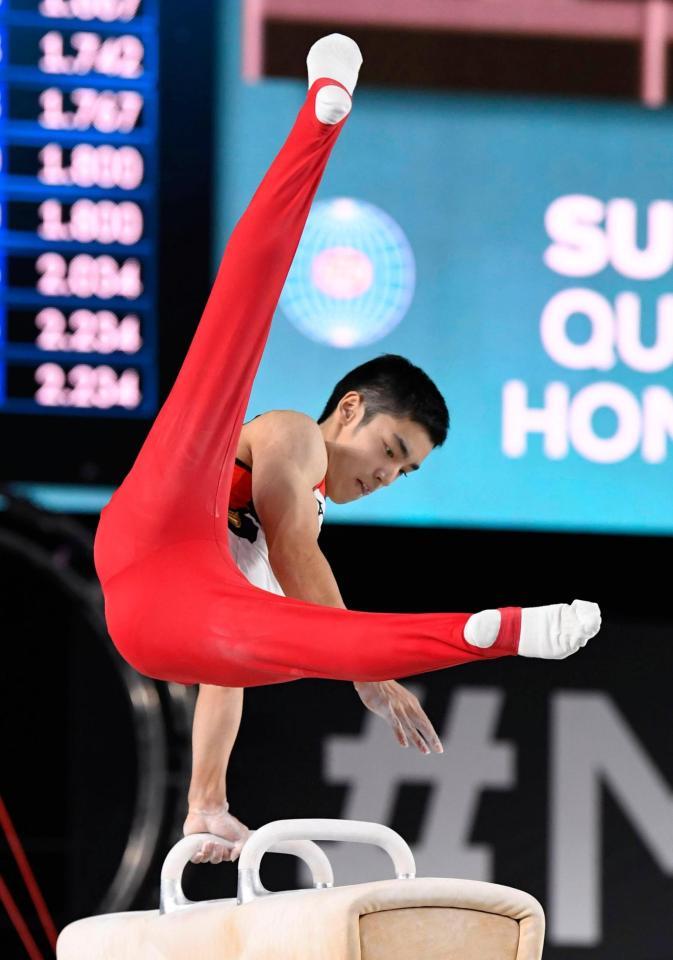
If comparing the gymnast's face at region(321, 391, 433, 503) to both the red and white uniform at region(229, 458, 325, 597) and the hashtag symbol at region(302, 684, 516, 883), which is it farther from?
the hashtag symbol at region(302, 684, 516, 883)

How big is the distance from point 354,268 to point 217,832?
2.82 metres

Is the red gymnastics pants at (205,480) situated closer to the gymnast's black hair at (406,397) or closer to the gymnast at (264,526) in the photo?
the gymnast at (264,526)

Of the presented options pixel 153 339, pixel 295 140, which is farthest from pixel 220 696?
pixel 153 339

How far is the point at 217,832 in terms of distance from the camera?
309cm

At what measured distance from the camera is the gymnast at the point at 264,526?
2.29 meters

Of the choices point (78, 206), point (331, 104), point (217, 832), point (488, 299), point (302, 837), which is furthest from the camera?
point (488, 299)

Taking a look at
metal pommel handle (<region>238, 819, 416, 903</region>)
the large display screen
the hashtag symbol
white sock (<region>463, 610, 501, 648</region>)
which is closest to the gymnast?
white sock (<region>463, 610, 501, 648</region>)

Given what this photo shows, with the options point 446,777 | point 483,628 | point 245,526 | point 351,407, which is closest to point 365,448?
point 351,407

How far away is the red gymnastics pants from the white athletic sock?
0.08 feet

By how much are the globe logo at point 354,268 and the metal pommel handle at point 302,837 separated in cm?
285

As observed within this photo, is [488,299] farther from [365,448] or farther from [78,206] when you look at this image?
[365,448]

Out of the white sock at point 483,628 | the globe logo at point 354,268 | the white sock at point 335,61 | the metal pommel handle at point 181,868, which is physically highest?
the white sock at point 335,61

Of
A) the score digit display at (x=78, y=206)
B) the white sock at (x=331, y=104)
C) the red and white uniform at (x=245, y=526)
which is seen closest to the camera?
the white sock at (x=331, y=104)

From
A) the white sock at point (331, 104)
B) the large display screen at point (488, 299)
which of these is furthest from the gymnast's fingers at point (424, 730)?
the large display screen at point (488, 299)
